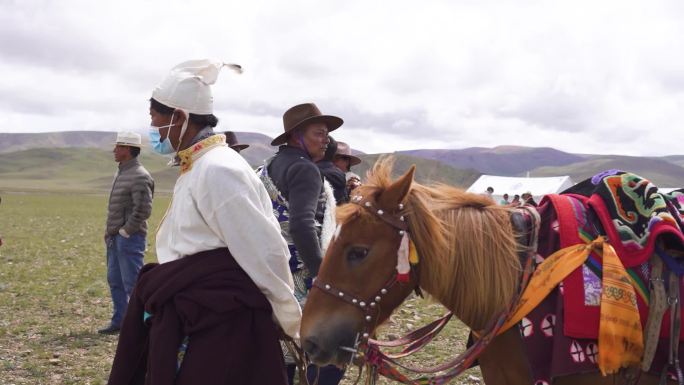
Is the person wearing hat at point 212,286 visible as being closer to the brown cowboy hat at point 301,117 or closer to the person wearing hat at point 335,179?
the brown cowboy hat at point 301,117

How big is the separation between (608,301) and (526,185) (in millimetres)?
Answer: 28719

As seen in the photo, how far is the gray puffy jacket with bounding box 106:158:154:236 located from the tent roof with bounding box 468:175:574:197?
21701 millimetres

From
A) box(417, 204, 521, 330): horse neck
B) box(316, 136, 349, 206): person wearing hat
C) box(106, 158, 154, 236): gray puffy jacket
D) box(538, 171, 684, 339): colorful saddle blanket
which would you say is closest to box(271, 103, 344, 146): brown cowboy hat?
box(316, 136, 349, 206): person wearing hat

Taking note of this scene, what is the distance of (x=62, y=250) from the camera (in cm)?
1678

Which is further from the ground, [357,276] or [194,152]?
[194,152]

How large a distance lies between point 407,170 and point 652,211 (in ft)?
4.03

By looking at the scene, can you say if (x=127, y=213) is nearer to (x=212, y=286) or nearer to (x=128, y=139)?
(x=128, y=139)

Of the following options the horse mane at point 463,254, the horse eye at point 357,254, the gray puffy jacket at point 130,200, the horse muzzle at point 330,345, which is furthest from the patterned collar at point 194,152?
the gray puffy jacket at point 130,200

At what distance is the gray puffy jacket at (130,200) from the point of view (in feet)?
25.4

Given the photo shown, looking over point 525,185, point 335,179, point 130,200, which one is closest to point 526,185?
point 525,185

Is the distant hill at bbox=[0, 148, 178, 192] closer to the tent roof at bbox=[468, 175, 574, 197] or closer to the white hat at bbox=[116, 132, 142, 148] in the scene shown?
the tent roof at bbox=[468, 175, 574, 197]

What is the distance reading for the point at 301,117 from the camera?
4.29m

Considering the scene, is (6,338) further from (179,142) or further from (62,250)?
(62,250)

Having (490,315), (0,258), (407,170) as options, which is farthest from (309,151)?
(0,258)
